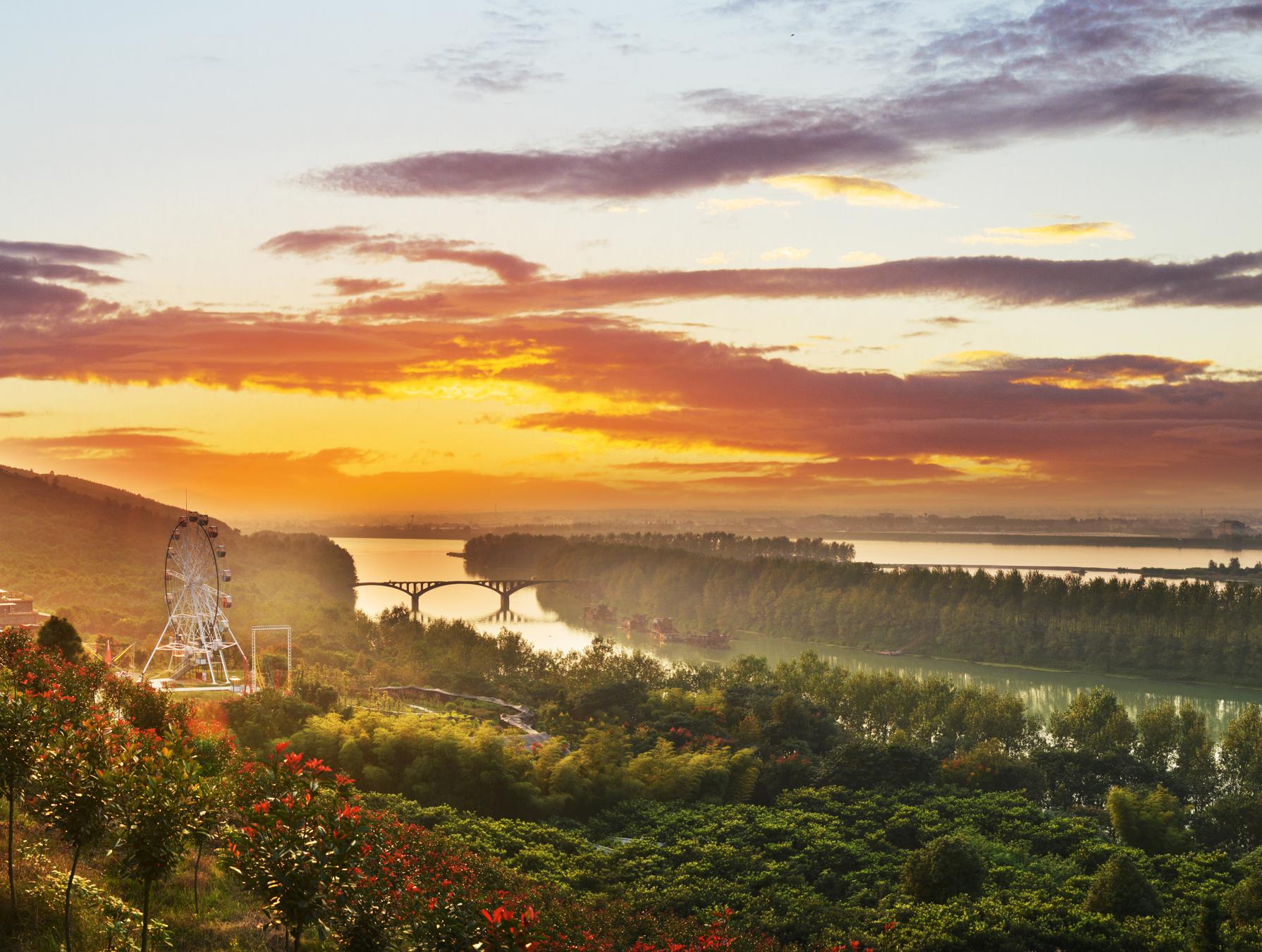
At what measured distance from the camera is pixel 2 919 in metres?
8.92

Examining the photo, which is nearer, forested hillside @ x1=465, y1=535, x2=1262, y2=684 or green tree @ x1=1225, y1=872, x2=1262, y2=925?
green tree @ x1=1225, y1=872, x2=1262, y2=925

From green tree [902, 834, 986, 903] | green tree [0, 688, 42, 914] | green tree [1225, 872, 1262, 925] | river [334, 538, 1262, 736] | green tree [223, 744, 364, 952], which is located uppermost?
green tree [0, 688, 42, 914]

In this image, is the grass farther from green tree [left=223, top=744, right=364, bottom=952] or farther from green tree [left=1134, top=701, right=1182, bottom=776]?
green tree [left=1134, top=701, right=1182, bottom=776]

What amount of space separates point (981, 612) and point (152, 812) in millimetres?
57087

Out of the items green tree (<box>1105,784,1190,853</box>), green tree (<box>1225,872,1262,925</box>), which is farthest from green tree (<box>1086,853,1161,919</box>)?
Result: green tree (<box>1105,784,1190,853</box>)

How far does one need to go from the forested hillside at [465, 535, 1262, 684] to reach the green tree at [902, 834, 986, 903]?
41590 mm

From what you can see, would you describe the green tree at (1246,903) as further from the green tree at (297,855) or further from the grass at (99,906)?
the green tree at (297,855)

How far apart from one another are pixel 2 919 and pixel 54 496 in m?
53.5

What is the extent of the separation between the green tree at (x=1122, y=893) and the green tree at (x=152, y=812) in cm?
1213

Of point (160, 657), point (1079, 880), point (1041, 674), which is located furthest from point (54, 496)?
point (1079, 880)

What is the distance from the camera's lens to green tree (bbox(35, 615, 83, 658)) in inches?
705

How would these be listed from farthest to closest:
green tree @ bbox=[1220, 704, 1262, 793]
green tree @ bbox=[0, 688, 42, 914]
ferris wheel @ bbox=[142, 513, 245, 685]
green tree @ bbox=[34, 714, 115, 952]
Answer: green tree @ bbox=[1220, 704, 1262, 793] < ferris wheel @ bbox=[142, 513, 245, 685] < green tree @ bbox=[0, 688, 42, 914] < green tree @ bbox=[34, 714, 115, 952]

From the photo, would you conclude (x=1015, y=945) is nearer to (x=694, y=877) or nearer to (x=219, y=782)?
(x=694, y=877)

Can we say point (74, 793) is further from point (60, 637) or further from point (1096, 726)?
point (1096, 726)
